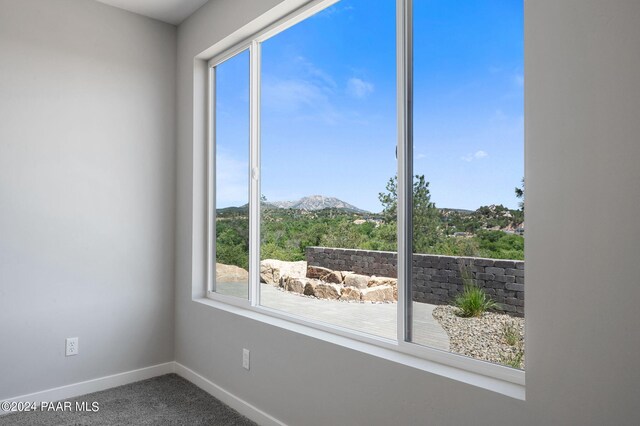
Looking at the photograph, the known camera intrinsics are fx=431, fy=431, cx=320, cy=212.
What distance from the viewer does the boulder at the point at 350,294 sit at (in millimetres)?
2162

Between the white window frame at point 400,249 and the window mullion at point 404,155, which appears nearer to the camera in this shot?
the white window frame at point 400,249

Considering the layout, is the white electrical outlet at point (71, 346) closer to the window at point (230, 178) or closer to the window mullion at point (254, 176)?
the window at point (230, 178)

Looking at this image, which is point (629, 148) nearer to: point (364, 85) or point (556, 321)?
point (556, 321)

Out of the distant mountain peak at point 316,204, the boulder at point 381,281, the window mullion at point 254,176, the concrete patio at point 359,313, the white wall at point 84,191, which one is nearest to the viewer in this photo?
the concrete patio at point 359,313

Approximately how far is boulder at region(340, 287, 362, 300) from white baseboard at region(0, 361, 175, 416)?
179cm

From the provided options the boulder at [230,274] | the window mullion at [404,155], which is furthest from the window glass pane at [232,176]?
the window mullion at [404,155]

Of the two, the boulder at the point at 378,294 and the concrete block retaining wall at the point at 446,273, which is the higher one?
the concrete block retaining wall at the point at 446,273

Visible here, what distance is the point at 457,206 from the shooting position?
5.71ft

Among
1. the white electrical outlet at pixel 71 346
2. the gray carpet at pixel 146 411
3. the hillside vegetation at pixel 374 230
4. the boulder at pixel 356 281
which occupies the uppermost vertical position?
the hillside vegetation at pixel 374 230

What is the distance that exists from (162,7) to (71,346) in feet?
7.88

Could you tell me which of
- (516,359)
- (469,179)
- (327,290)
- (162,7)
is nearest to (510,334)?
(516,359)

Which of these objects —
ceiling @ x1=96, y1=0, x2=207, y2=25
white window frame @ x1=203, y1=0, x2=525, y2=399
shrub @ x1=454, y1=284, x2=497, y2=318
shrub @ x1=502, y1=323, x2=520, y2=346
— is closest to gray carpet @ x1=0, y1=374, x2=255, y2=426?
white window frame @ x1=203, y1=0, x2=525, y2=399

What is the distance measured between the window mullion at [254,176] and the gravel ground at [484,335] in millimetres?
1371

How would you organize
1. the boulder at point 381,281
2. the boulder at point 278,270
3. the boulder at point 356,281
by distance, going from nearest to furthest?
the boulder at point 381,281 → the boulder at point 356,281 → the boulder at point 278,270
